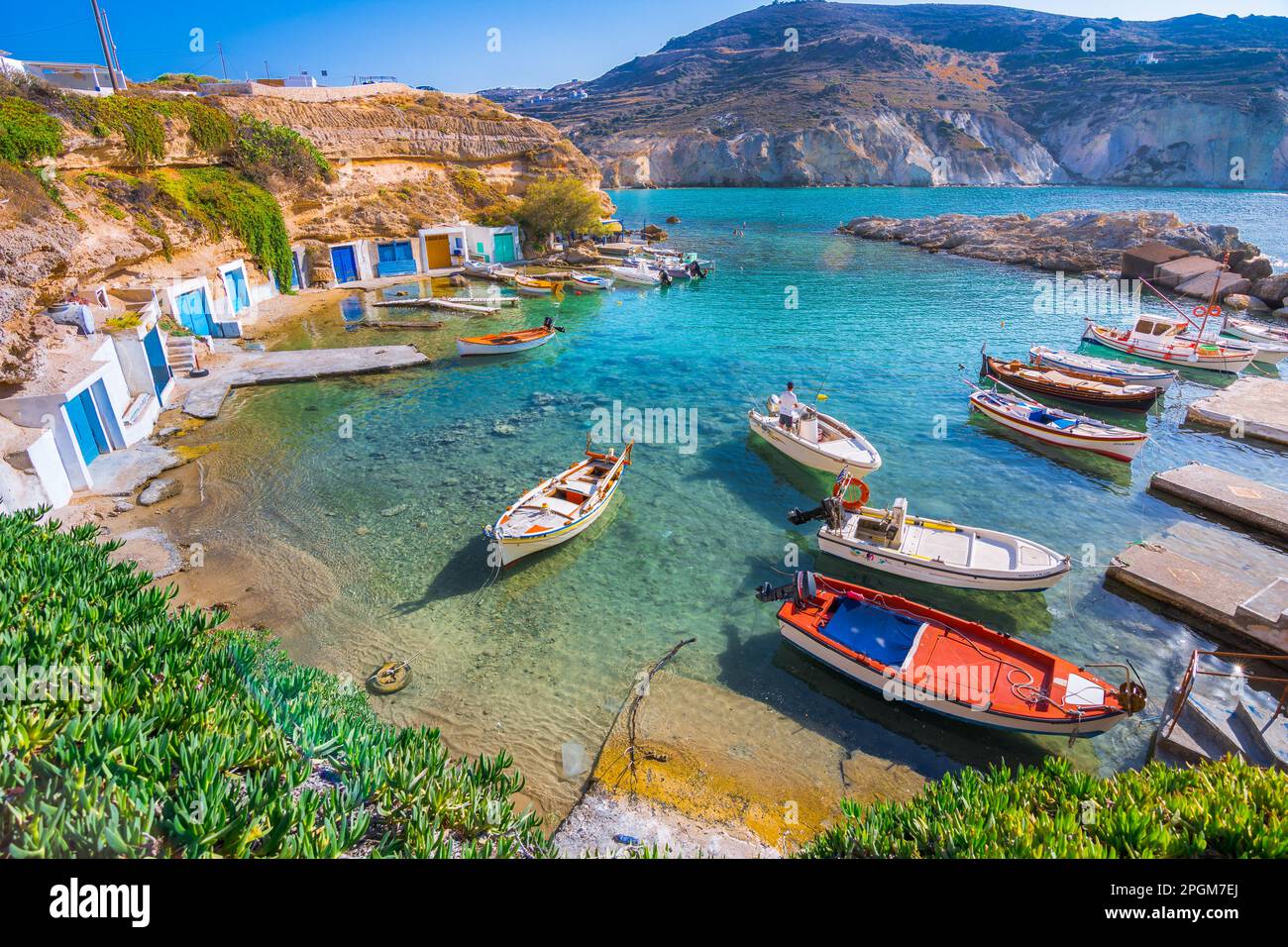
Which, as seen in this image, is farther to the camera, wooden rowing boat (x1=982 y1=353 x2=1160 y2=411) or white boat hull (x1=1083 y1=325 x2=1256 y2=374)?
white boat hull (x1=1083 y1=325 x2=1256 y2=374)

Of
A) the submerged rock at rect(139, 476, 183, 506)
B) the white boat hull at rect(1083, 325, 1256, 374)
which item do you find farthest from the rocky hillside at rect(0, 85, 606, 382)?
the white boat hull at rect(1083, 325, 1256, 374)

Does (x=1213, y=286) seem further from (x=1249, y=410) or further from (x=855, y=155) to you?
(x=855, y=155)

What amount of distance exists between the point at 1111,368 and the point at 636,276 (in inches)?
1345

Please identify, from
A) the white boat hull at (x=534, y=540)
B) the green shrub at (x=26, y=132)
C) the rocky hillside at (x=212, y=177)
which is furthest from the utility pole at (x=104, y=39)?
the white boat hull at (x=534, y=540)

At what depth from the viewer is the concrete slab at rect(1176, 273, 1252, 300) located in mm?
46562

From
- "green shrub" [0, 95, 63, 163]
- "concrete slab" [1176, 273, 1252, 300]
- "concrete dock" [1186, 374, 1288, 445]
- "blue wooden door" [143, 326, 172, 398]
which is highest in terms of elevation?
"green shrub" [0, 95, 63, 163]

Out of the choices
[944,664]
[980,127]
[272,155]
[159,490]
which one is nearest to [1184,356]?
[944,664]

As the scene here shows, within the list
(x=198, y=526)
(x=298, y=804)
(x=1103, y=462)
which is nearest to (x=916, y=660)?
(x=298, y=804)

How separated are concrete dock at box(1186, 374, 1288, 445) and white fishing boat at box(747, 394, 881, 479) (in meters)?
16.4

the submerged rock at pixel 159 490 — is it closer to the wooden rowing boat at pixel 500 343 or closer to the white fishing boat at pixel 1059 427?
the wooden rowing boat at pixel 500 343

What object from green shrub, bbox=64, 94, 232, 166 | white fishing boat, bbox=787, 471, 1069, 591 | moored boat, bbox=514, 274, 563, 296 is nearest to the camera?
white fishing boat, bbox=787, 471, 1069, 591

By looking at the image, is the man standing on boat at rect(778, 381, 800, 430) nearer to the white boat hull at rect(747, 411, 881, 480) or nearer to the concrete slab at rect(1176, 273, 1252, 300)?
the white boat hull at rect(747, 411, 881, 480)

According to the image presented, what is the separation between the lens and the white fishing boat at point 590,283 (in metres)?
49.8
